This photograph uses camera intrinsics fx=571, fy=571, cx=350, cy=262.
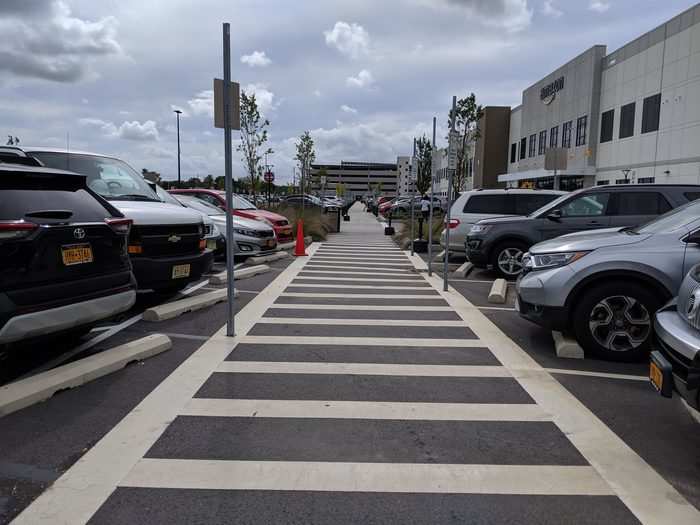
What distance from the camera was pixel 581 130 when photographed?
41.6 m

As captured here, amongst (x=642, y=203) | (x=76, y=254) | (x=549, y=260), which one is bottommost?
(x=549, y=260)

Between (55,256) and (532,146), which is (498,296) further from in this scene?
(532,146)

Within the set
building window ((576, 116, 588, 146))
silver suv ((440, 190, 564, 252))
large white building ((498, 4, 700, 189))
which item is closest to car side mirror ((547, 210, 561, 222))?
silver suv ((440, 190, 564, 252))

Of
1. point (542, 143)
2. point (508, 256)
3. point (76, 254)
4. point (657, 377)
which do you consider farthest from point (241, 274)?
point (542, 143)

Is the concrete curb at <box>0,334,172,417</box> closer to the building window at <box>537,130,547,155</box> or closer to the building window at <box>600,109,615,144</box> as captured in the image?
the building window at <box>600,109,615,144</box>

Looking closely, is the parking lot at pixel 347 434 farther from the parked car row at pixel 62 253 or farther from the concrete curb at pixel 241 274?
the concrete curb at pixel 241 274

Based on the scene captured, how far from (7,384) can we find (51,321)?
2.28ft

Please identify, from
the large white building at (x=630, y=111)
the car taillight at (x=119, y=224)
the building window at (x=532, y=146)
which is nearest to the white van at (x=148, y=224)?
the car taillight at (x=119, y=224)

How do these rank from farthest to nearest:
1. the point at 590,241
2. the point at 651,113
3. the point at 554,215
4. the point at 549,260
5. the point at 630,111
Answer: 1. the point at 630,111
2. the point at 651,113
3. the point at 554,215
4. the point at 549,260
5. the point at 590,241

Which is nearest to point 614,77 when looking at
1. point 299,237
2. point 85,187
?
point 299,237

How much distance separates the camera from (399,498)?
3182 millimetres

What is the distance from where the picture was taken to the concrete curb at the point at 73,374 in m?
4.33

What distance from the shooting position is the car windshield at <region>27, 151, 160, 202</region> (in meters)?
7.85

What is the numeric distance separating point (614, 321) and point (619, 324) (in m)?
0.06
